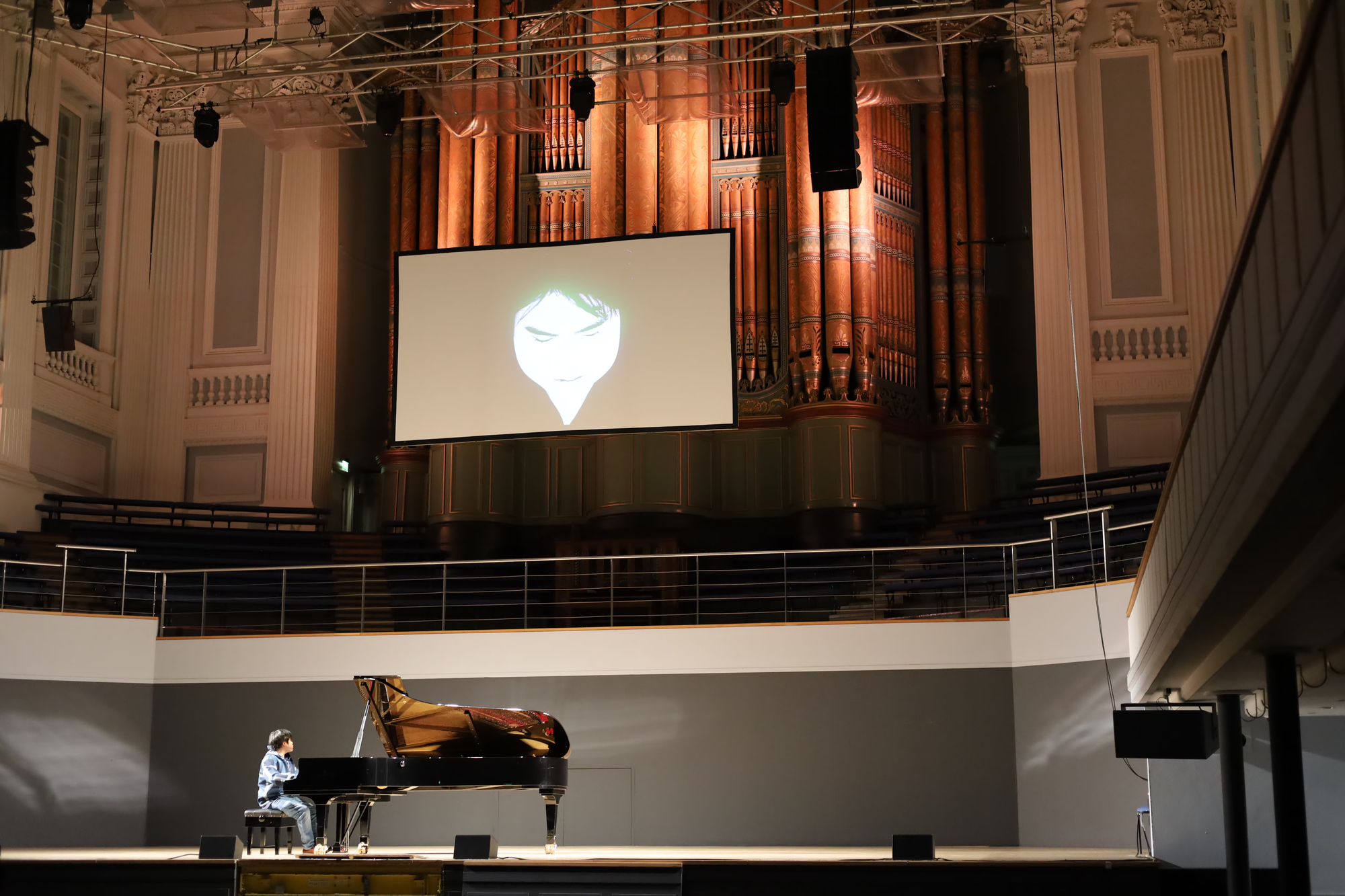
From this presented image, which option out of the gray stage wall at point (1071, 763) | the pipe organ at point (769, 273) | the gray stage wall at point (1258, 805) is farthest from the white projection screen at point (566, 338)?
the gray stage wall at point (1258, 805)

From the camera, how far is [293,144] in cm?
1281

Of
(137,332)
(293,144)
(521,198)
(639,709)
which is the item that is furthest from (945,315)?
(137,332)

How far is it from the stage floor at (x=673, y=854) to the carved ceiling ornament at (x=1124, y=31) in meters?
7.84

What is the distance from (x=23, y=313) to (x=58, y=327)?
1.02m

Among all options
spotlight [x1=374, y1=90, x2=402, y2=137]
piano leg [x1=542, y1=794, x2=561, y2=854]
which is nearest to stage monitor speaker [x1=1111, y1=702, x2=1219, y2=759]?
piano leg [x1=542, y1=794, x2=561, y2=854]

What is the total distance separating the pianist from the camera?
A: 9062 millimetres

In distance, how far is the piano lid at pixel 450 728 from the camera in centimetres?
880

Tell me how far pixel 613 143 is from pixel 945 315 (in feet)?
12.3

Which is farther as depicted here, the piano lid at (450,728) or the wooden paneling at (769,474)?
the wooden paneling at (769,474)

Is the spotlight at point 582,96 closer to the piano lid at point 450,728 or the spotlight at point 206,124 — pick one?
the spotlight at point 206,124

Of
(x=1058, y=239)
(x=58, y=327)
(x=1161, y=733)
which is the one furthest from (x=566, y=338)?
(x=1161, y=733)

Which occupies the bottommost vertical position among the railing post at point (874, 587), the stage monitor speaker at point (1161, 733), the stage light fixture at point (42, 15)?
the stage monitor speaker at point (1161, 733)

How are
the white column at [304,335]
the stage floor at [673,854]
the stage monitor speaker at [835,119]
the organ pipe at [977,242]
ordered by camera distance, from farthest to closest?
1. the white column at [304,335]
2. the organ pipe at [977,242]
3. the stage monitor speaker at [835,119]
4. the stage floor at [673,854]

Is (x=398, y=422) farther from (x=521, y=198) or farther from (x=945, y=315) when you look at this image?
(x=945, y=315)
